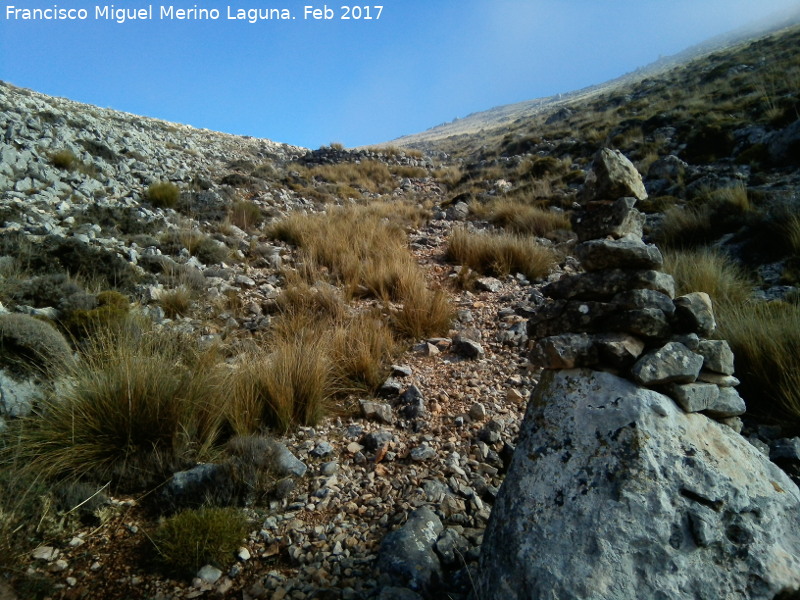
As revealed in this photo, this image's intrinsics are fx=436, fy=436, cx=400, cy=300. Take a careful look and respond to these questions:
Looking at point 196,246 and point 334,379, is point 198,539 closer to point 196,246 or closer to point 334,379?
point 334,379

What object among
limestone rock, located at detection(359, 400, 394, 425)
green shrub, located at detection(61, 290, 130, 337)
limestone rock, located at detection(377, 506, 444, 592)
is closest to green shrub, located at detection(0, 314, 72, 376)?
green shrub, located at detection(61, 290, 130, 337)

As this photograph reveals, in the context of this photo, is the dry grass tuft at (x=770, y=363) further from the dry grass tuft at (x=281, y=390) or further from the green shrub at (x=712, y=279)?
the dry grass tuft at (x=281, y=390)

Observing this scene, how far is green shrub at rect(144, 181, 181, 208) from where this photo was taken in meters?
8.74

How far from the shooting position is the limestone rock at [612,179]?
2.23 metres

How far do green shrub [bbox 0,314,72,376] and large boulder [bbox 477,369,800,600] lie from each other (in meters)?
2.99

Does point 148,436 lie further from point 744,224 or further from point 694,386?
point 744,224

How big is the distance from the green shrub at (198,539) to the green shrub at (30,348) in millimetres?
1493

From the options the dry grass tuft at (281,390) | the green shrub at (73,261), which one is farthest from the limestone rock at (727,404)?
the green shrub at (73,261)

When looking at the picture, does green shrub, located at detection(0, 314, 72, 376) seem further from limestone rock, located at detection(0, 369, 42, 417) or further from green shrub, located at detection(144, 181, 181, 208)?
green shrub, located at detection(144, 181, 181, 208)

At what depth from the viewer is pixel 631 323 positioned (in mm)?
1935

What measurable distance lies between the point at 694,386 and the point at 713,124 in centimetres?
1420

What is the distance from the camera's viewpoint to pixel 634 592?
1358 mm

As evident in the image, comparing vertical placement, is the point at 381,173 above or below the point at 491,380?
above

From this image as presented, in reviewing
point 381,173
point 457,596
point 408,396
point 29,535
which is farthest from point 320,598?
point 381,173
